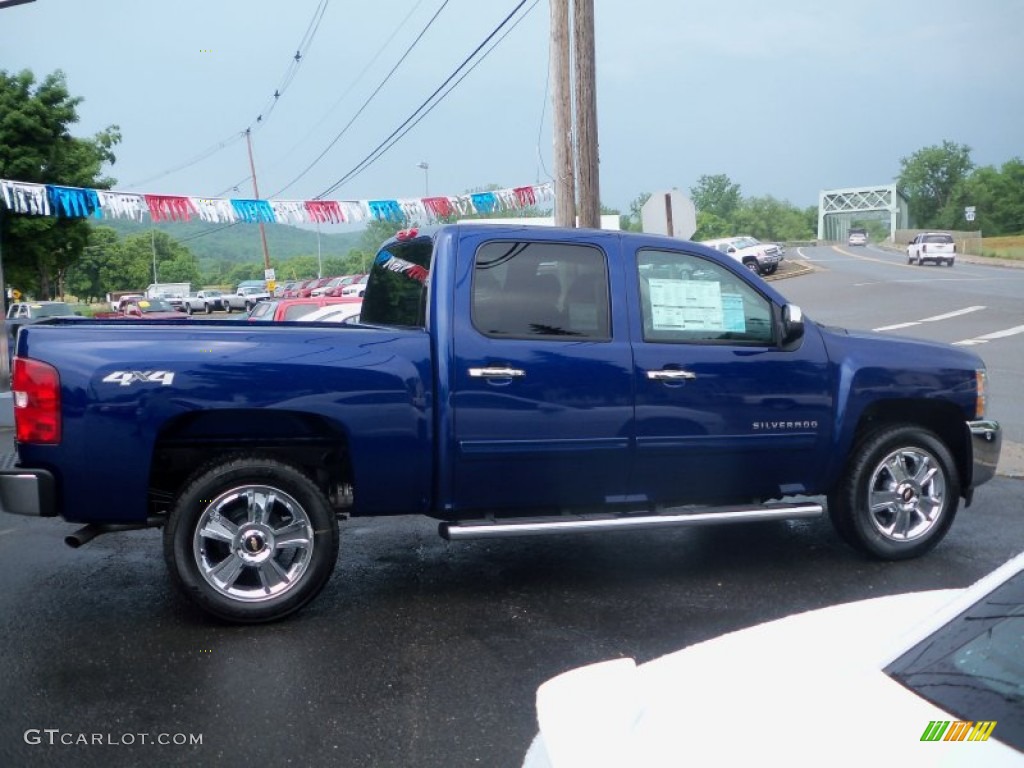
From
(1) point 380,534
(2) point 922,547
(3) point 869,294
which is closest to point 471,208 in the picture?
(1) point 380,534

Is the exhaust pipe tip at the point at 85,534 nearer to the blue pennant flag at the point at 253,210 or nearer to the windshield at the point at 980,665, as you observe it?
the windshield at the point at 980,665

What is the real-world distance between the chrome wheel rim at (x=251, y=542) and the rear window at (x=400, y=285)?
47.7 inches

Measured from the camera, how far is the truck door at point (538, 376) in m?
5.35

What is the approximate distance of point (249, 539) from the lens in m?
5.12

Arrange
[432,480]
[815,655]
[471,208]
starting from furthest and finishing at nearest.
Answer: [471,208] < [432,480] < [815,655]

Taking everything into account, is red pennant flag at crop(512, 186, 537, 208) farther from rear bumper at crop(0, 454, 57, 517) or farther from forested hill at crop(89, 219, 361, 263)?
forested hill at crop(89, 219, 361, 263)

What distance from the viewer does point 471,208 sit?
19.2m

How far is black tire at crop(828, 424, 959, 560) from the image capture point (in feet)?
20.2

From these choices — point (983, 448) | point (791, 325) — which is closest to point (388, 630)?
point (791, 325)

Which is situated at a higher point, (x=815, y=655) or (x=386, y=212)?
(x=386, y=212)

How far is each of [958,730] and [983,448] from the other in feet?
15.5

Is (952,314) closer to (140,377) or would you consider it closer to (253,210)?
(253,210)

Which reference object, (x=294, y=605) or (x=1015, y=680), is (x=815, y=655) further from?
(x=294, y=605)

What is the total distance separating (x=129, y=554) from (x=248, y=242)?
16645cm
